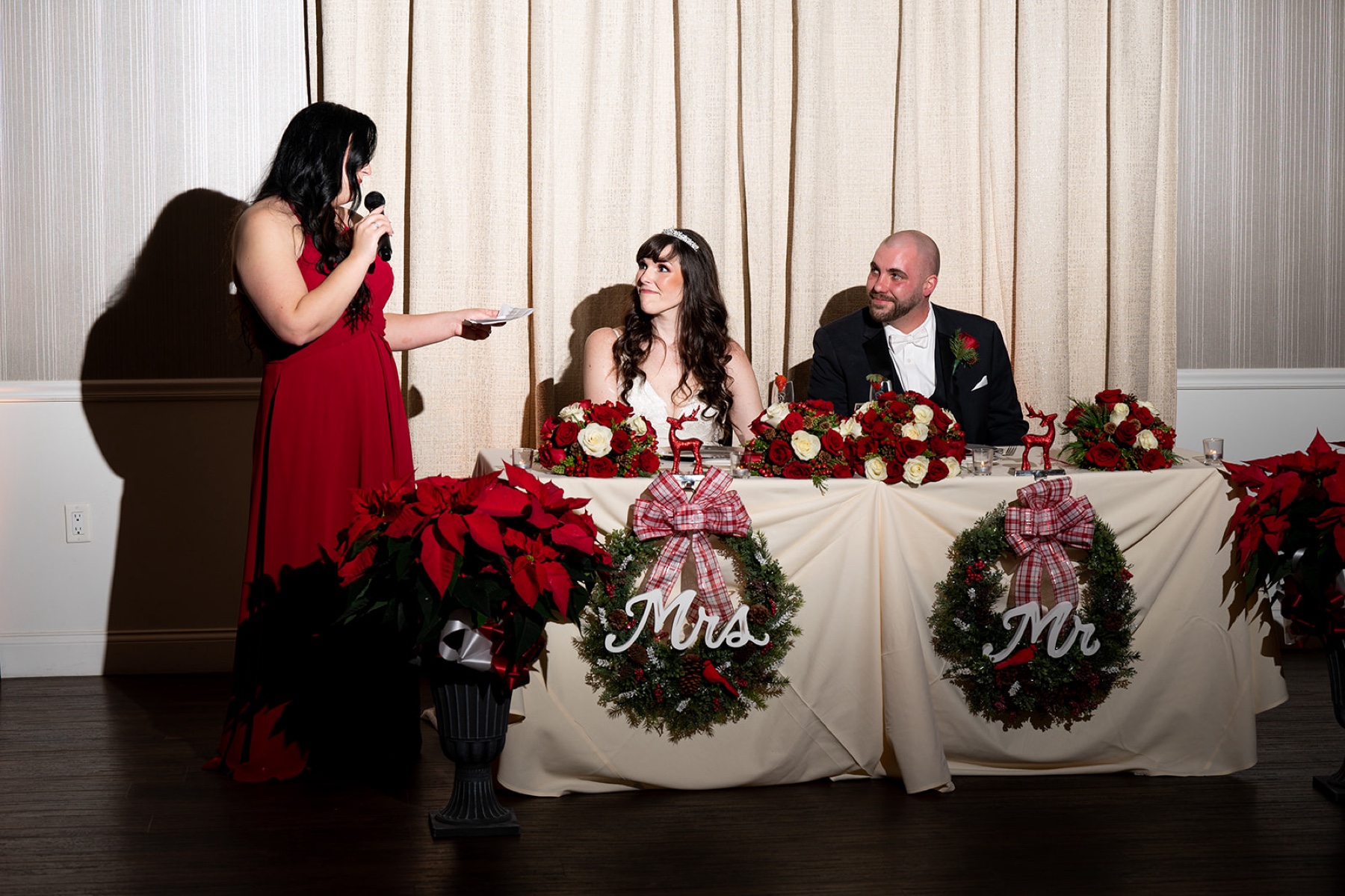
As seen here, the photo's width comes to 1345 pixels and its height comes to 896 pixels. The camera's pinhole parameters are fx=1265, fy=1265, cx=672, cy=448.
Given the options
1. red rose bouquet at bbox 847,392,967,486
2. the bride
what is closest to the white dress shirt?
the bride

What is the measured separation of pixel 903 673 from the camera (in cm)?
317

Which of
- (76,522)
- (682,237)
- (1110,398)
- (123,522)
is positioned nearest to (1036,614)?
(1110,398)

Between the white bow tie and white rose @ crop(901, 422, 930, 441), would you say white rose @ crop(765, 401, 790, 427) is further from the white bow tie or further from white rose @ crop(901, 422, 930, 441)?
the white bow tie

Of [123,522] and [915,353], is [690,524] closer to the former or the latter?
[915,353]

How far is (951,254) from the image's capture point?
4508mm

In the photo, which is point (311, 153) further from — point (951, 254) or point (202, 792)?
point (951, 254)

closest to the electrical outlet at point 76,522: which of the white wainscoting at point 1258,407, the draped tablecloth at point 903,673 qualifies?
the draped tablecloth at point 903,673

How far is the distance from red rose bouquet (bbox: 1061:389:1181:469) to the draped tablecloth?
0.19ft

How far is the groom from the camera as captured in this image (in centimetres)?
411

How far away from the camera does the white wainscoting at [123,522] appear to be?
4.28 metres

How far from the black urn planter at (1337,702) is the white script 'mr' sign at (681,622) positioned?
147cm

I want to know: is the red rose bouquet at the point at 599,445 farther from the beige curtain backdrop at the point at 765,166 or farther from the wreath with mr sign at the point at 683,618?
the beige curtain backdrop at the point at 765,166

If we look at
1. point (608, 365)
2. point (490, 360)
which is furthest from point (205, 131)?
point (608, 365)

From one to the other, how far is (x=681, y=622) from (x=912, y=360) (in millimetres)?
1498
